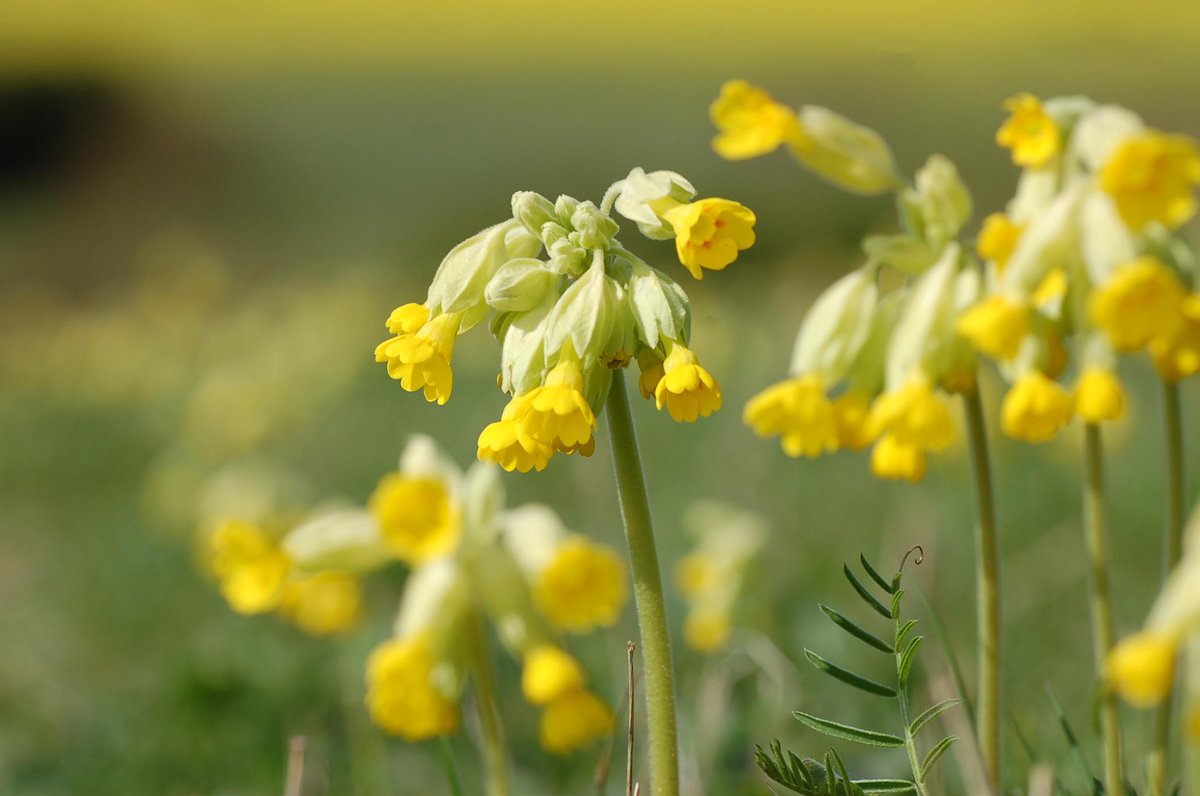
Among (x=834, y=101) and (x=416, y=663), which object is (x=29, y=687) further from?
(x=834, y=101)

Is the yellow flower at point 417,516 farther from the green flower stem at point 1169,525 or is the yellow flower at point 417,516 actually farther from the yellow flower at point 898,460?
the green flower stem at point 1169,525

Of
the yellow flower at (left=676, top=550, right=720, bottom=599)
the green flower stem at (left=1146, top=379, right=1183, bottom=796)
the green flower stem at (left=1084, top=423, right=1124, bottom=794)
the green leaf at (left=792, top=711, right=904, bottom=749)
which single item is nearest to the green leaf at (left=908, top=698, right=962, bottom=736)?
the green leaf at (left=792, top=711, right=904, bottom=749)

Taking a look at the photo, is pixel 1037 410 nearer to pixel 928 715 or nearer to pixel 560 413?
pixel 928 715

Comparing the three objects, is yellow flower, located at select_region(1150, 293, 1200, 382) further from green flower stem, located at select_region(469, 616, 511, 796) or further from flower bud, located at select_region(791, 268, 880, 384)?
green flower stem, located at select_region(469, 616, 511, 796)

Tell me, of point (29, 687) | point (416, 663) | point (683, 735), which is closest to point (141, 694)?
point (29, 687)

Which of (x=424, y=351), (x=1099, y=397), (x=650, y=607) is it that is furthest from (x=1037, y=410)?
(x=424, y=351)
